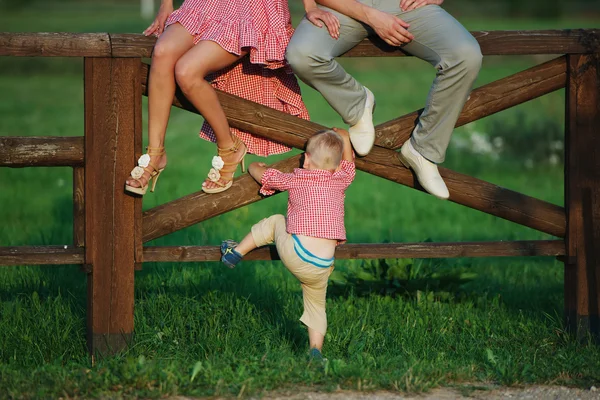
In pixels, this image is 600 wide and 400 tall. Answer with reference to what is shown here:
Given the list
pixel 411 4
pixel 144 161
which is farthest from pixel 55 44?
pixel 411 4

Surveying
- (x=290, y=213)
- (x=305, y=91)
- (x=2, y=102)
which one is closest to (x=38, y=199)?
(x=290, y=213)

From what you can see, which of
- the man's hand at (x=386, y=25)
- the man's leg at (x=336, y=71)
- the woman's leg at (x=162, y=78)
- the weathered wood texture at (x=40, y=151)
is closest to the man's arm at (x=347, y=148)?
the man's leg at (x=336, y=71)

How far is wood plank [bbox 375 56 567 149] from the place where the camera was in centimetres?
541

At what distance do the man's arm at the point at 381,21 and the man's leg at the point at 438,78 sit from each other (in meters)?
0.08

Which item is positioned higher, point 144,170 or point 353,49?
point 353,49

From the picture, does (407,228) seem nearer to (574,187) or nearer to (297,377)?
(574,187)

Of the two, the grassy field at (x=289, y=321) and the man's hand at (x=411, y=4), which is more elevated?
the man's hand at (x=411, y=4)

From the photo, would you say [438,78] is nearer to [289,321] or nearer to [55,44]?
[289,321]

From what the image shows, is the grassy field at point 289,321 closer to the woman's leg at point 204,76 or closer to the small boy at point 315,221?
the small boy at point 315,221

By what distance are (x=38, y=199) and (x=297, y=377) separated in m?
7.17

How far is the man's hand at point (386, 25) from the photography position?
5.11 metres

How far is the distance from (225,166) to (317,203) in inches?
22.4

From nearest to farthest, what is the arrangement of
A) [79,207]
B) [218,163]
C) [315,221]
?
[315,221] → [218,163] → [79,207]

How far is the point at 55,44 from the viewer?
16.5 feet
